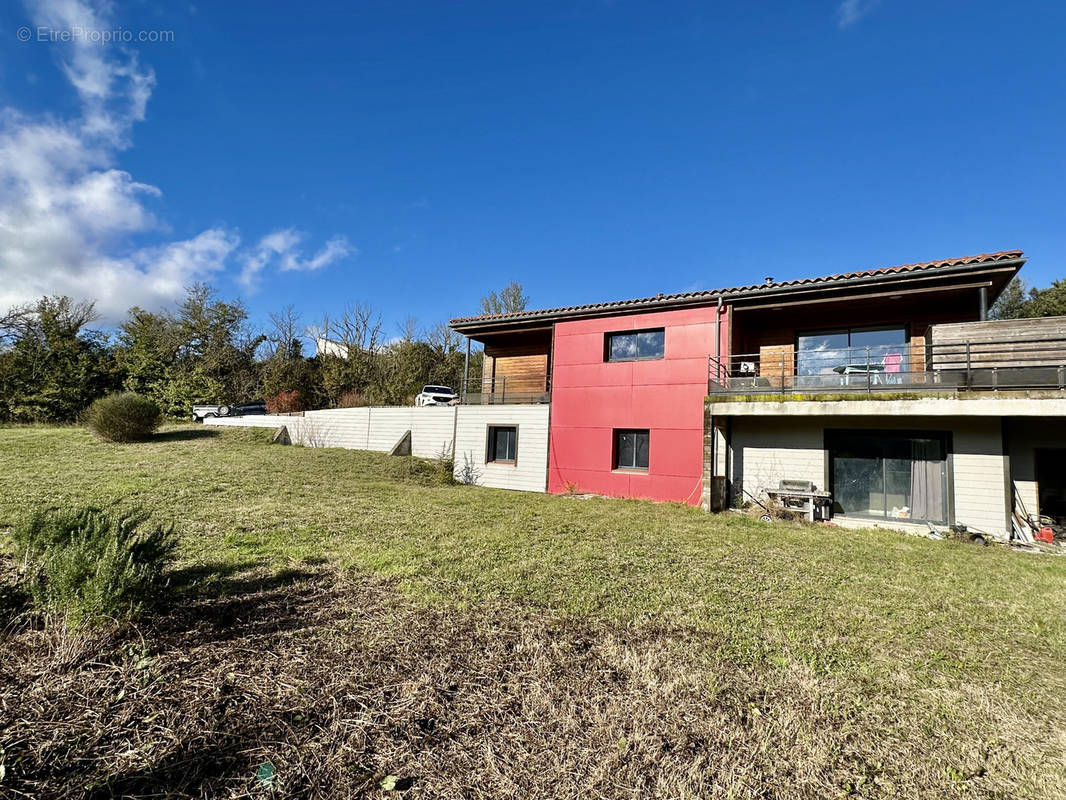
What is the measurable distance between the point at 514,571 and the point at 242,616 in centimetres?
289

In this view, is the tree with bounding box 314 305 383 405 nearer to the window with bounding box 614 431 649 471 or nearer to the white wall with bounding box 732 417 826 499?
the window with bounding box 614 431 649 471

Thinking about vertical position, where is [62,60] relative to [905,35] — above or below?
below

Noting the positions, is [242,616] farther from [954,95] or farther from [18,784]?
[954,95]

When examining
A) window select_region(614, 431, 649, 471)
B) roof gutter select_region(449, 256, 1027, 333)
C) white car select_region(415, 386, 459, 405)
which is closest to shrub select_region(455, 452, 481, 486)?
roof gutter select_region(449, 256, 1027, 333)

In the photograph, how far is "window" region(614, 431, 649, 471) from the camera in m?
12.9

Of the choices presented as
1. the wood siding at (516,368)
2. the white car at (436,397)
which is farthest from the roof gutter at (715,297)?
the white car at (436,397)

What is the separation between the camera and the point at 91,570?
3328 mm

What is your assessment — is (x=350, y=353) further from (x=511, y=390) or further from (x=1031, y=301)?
(x=1031, y=301)

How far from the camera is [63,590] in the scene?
127 inches

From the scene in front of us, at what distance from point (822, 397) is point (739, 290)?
11.0 ft

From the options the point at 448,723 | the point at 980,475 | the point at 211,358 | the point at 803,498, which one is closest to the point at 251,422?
the point at 211,358

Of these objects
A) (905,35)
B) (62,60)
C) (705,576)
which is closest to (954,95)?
(905,35)

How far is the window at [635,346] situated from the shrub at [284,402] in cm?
2279

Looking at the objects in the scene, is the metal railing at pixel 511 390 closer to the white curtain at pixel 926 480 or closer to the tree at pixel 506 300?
the white curtain at pixel 926 480
